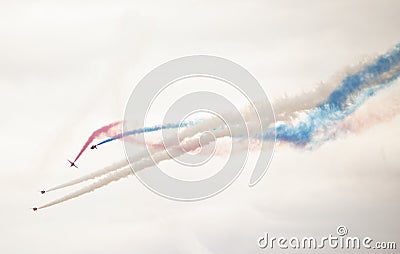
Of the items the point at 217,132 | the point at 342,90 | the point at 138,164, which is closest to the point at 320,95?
the point at 342,90

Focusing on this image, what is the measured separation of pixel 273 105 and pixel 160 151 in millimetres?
12837

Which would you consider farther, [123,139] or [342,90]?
[123,139]

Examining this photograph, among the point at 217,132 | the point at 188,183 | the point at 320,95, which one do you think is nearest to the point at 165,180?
the point at 188,183

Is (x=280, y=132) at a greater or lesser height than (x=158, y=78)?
lesser

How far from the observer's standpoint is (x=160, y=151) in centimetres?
12900

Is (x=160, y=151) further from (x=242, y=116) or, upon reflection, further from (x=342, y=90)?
(x=342, y=90)

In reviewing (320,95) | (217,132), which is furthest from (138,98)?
(320,95)

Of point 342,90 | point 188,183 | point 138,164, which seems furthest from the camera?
point 188,183

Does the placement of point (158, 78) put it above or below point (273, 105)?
above

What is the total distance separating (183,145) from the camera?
417ft

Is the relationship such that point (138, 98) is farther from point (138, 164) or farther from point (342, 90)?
point (342, 90)

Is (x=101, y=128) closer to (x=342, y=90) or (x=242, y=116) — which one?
(x=242, y=116)

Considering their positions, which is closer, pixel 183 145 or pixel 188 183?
pixel 183 145

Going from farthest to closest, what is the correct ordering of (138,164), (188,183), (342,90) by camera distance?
(188,183) < (138,164) < (342,90)
